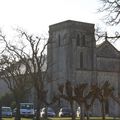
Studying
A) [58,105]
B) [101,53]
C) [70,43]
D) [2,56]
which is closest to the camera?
[2,56]

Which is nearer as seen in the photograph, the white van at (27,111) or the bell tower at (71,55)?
the white van at (27,111)

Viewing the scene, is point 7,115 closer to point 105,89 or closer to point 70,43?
point 105,89

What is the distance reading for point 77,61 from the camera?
10662cm

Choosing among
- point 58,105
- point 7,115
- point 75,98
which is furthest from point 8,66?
point 58,105

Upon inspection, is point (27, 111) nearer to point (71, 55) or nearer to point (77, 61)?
point (71, 55)

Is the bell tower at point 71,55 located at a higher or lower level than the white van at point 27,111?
higher

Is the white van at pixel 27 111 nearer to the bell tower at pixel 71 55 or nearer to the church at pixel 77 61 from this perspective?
the church at pixel 77 61

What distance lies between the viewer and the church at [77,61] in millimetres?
105312

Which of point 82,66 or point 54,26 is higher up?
point 54,26

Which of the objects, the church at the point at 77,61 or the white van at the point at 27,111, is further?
the church at the point at 77,61

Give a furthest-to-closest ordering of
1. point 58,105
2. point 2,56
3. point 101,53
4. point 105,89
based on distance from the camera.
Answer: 1. point 101,53
2. point 58,105
3. point 2,56
4. point 105,89

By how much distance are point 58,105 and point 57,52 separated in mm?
15279

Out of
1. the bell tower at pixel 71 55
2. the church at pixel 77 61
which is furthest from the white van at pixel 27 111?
the bell tower at pixel 71 55

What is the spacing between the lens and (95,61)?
110 m
